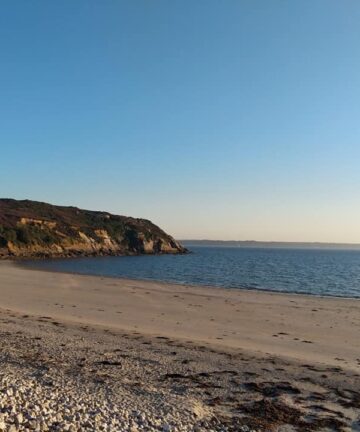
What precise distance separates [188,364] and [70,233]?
102613 millimetres

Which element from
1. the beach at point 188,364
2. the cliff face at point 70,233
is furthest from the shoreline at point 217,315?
the cliff face at point 70,233

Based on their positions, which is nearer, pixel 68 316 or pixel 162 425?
pixel 162 425

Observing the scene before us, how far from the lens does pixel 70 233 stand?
111812 mm

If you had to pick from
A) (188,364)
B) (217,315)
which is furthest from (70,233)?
(188,364)

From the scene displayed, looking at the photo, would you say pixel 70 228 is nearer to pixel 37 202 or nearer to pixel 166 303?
pixel 37 202

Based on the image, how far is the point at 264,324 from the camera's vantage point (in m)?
22.1

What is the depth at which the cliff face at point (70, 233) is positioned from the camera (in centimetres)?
Result: 9338

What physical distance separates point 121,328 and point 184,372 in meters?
8.01

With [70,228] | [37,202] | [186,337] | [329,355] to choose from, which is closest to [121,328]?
[186,337]

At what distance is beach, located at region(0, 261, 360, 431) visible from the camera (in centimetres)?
862

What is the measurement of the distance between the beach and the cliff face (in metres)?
69.2

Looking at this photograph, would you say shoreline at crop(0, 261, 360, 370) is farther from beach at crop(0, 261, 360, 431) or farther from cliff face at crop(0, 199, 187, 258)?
cliff face at crop(0, 199, 187, 258)

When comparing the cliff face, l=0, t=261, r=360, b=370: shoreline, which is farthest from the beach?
the cliff face

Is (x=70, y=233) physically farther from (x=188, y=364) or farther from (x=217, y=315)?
(x=188, y=364)
